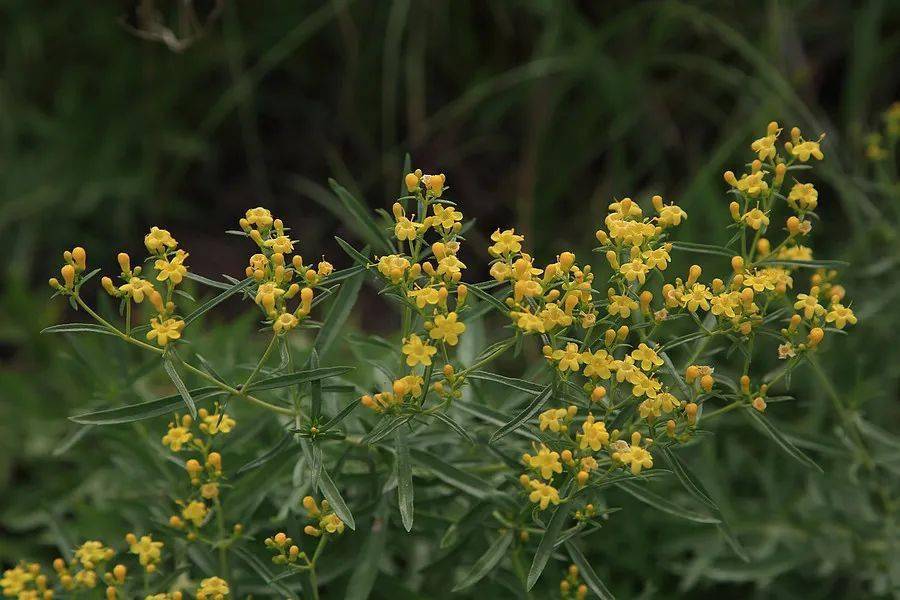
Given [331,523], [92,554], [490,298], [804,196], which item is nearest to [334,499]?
[331,523]

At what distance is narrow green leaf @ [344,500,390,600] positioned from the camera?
78.4 inches

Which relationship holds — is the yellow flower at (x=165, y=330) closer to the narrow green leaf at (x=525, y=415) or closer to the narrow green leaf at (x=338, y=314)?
the narrow green leaf at (x=338, y=314)

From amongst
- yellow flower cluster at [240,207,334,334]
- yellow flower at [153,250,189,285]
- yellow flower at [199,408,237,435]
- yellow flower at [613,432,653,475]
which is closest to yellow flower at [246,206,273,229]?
yellow flower cluster at [240,207,334,334]

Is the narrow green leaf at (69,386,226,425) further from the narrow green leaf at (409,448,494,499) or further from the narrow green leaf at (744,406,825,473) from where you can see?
the narrow green leaf at (744,406,825,473)

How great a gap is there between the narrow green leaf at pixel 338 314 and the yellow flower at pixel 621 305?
505mm

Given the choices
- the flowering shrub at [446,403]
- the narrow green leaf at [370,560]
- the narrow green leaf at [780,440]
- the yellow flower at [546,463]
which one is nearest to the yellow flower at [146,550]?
the flowering shrub at [446,403]

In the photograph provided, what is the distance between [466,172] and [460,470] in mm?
2507

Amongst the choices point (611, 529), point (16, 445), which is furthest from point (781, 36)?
point (16, 445)

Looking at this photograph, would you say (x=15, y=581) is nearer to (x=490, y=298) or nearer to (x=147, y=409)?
(x=147, y=409)

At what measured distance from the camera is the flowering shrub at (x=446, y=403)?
1.72 metres

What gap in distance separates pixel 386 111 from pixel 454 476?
249cm

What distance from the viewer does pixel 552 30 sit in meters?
3.90

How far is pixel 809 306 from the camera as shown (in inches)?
71.8

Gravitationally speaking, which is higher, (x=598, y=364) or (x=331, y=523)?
(x=598, y=364)
